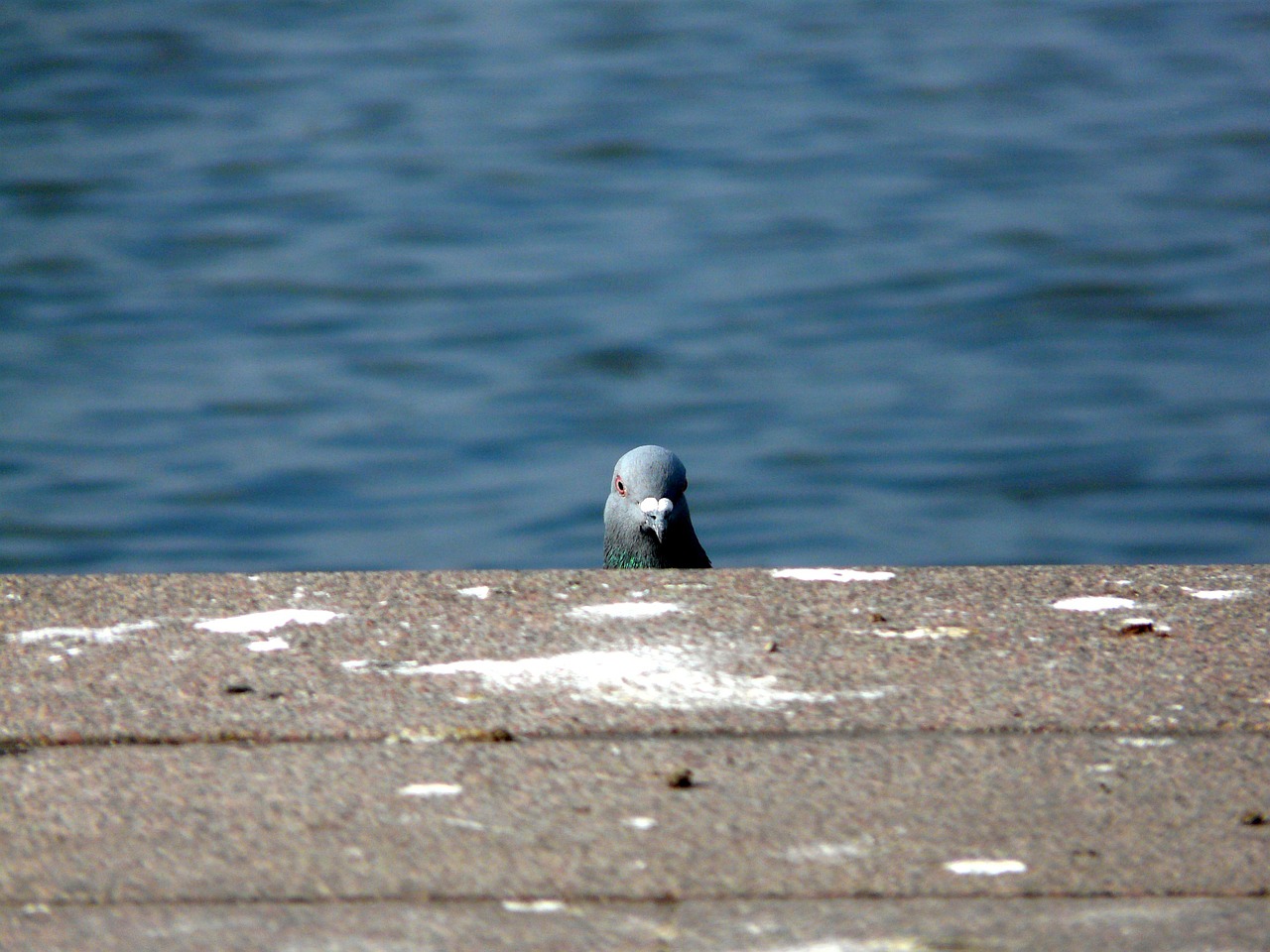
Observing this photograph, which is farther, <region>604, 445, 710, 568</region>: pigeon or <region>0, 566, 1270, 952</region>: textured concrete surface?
<region>604, 445, 710, 568</region>: pigeon

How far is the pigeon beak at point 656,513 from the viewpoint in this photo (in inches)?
263

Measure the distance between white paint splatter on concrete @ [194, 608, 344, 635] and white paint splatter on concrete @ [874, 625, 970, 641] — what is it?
3.56 feet

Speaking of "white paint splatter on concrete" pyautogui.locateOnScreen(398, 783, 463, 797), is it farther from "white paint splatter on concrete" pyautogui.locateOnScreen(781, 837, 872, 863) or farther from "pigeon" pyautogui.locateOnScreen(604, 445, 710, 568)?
"pigeon" pyautogui.locateOnScreen(604, 445, 710, 568)

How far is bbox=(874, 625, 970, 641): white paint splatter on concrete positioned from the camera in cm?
368

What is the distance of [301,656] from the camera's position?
3605 mm

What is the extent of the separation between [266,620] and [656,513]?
3.05 metres

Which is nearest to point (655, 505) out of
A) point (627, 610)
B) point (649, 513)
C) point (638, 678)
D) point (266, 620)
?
point (649, 513)

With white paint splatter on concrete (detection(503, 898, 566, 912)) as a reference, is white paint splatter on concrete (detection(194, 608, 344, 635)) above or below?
above

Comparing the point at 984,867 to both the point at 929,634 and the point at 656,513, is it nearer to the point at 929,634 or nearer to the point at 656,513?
the point at 929,634

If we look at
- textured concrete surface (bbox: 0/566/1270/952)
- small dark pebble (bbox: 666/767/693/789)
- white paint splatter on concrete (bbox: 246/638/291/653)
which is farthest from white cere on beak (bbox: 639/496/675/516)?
small dark pebble (bbox: 666/767/693/789)

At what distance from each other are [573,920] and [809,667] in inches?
40.6

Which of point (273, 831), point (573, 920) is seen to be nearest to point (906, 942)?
point (573, 920)

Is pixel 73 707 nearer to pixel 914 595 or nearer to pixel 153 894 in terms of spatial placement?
pixel 153 894

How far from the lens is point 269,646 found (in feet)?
12.0
